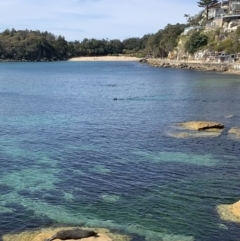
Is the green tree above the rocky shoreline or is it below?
above

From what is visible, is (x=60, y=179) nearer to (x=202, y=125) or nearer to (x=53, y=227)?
(x=53, y=227)

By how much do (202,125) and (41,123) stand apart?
67.8ft

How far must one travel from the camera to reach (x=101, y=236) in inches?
834

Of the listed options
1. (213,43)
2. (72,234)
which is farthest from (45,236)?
(213,43)

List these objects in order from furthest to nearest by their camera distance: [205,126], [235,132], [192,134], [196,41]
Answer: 1. [196,41]
2. [205,126]
3. [235,132]
4. [192,134]

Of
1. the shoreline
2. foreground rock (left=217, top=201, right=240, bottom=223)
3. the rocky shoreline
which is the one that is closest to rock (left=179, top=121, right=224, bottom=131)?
foreground rock (left=217, top=201, right=240, bottom=223)

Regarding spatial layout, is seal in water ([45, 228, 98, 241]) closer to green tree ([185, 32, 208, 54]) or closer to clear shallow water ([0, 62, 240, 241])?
clear shallow water ([0, 62, 240, 241])

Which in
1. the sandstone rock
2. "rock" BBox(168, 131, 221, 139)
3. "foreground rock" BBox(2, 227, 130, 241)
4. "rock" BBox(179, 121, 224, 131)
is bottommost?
"foreground rock" BBox(2, 227, 130, 241)

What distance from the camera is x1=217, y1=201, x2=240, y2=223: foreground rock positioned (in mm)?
23819

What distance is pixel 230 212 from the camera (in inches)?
967

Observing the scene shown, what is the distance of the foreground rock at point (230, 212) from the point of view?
78.1 ft

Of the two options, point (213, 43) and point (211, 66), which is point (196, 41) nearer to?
point (213, 43)

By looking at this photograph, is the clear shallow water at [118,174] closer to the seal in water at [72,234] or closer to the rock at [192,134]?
the rock at [192,134]

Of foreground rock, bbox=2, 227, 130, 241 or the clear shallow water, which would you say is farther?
the clear shallow water
